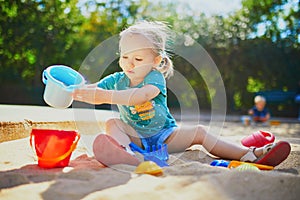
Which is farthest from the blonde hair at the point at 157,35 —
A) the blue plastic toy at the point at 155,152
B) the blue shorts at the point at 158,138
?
the blue plastic toy at the point at 155,152

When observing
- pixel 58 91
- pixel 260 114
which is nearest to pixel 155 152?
pixel 58 91

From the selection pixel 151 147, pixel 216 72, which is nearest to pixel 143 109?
pixel 151 147

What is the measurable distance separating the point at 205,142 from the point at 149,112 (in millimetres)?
372

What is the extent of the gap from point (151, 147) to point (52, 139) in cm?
61

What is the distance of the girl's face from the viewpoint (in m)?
2.12

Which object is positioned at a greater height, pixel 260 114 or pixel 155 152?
pixel 155 152

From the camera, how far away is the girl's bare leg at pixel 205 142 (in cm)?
224

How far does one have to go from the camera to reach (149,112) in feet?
7.32

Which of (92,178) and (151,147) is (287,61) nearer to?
(151,147)

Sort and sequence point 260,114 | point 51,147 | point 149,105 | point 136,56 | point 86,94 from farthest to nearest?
point 260,114 → point 149,105 → point 136,56 → point 86,94 → point 51,147

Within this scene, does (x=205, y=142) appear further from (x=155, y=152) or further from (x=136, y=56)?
(x=136, y=56)

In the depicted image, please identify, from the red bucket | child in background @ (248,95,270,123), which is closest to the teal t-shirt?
the red bucket

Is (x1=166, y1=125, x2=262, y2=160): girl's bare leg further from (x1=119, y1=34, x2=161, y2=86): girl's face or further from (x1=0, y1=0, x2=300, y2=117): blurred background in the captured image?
(x1=0, y1=0, x2=300, y2=117): blurred background

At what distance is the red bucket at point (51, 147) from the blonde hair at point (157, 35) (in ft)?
2.43
